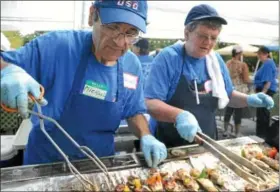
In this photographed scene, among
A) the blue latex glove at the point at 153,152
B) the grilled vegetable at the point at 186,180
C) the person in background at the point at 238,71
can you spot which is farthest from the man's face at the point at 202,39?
the person in background at the point at 238,71

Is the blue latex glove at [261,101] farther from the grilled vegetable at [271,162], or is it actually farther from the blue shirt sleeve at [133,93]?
the blue shirt sleeve at [133,93]

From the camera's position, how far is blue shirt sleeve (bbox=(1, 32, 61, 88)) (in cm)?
175

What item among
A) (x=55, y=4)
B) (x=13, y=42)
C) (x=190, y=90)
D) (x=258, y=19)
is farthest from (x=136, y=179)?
(x=258, y=19)

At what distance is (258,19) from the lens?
6961mm

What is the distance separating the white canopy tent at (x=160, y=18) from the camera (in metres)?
5.23

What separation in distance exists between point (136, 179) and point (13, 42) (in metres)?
3.56

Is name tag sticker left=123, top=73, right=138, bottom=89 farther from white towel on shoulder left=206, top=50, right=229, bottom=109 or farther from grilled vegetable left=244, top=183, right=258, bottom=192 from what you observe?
grilled vegetable left=244, top=183, right=258, bottom=192

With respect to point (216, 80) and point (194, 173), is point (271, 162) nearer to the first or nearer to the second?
point (194, 173)

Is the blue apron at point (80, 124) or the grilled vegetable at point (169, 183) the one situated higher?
the blue apron at point (80, 124)

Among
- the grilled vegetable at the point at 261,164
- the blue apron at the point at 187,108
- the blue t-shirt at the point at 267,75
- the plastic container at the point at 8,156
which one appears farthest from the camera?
the blue t-shirt at the point at 267,75

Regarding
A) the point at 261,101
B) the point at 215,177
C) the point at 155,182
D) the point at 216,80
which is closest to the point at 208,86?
the point at 216,80

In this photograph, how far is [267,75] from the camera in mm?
7082

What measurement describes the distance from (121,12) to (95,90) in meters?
0.56

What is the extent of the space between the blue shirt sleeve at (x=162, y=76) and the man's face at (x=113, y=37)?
27.7 inches
